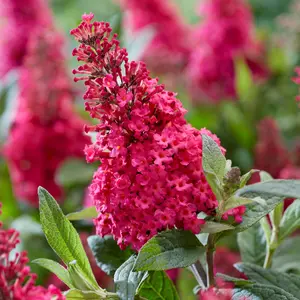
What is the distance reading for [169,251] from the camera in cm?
46

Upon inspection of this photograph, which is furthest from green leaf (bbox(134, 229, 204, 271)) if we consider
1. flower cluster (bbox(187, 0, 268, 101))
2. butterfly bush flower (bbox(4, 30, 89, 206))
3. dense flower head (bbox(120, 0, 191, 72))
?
dense flower head (bbox(120, 0, 191, 72))

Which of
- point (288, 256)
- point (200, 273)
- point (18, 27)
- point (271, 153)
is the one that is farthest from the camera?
point (18, 27)

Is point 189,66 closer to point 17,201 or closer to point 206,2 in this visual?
point 206,2

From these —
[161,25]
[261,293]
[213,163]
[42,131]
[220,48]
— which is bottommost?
[261,293]

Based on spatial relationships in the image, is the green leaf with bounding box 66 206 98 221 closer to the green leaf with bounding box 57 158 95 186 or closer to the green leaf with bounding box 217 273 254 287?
the green leaf with bounding box 217 273 254 287

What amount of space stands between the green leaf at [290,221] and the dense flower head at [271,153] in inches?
14.4

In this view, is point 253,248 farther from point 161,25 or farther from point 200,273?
point 161,25

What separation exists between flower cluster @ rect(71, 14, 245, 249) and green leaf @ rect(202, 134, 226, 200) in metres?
0.02

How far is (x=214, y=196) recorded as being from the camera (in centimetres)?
49

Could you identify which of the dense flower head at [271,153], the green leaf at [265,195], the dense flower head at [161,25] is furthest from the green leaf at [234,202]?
the dense flower head at [161,25]

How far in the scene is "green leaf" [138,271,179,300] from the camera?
546 millimetres

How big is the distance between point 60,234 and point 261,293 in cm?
18

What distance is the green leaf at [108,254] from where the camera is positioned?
576 mm

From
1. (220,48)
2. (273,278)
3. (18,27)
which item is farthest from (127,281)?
(18,27)
